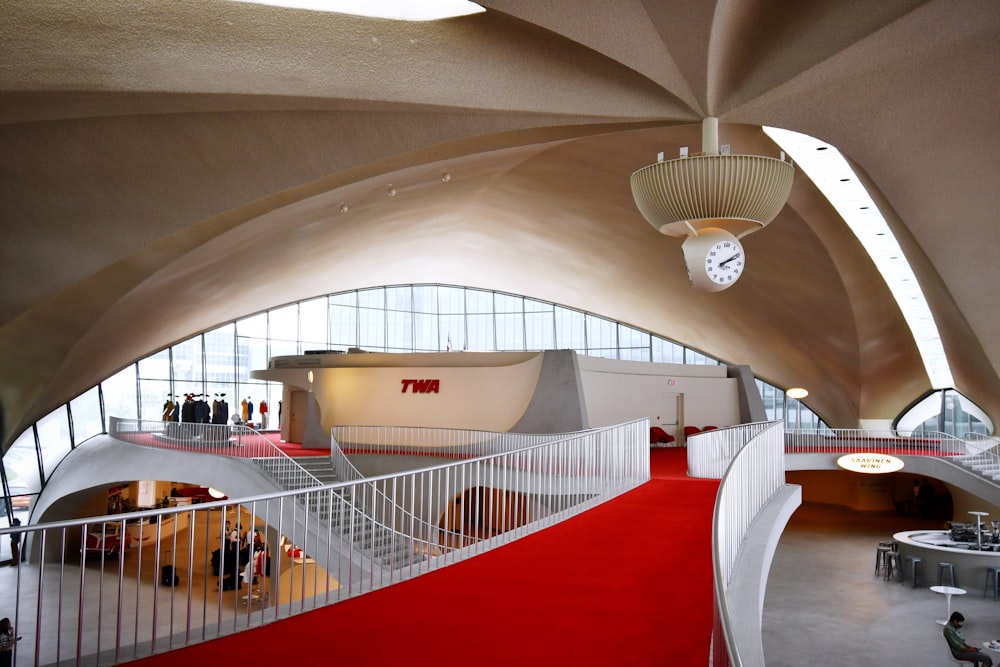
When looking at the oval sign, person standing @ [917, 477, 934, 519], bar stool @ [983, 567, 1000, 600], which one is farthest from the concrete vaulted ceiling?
person standing @ [917, 477, 934, 519]

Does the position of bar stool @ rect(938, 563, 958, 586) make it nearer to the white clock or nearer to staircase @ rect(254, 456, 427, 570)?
staircase @ rect(254, 456, 427, 570)

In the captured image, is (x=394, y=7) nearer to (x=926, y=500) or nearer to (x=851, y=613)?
(x=851, y=613)

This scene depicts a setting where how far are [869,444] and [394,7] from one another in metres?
21.9

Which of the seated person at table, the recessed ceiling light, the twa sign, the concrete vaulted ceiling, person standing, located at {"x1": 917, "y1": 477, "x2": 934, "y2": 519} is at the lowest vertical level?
person standing, located at {"x1": 917, "y1": 477, "x2": 934, "y2": 519}

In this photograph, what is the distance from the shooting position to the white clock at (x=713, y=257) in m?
10.4

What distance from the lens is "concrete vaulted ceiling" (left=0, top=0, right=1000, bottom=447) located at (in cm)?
1009

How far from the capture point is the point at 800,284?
27.1 meters

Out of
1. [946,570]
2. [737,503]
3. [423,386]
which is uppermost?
[423,386]

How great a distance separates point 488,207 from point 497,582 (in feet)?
70.3

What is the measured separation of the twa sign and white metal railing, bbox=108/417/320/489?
4063 millimetres

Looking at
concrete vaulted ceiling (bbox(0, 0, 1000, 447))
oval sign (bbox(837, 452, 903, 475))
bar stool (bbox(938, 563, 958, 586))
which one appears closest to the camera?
concrete vaulted ceiling (bbox(0, 0, 1000, 447))

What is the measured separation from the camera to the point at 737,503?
27.3ft

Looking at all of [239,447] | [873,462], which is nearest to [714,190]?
[873,462]

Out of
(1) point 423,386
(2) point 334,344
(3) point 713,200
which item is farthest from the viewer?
(2) point 334,344
